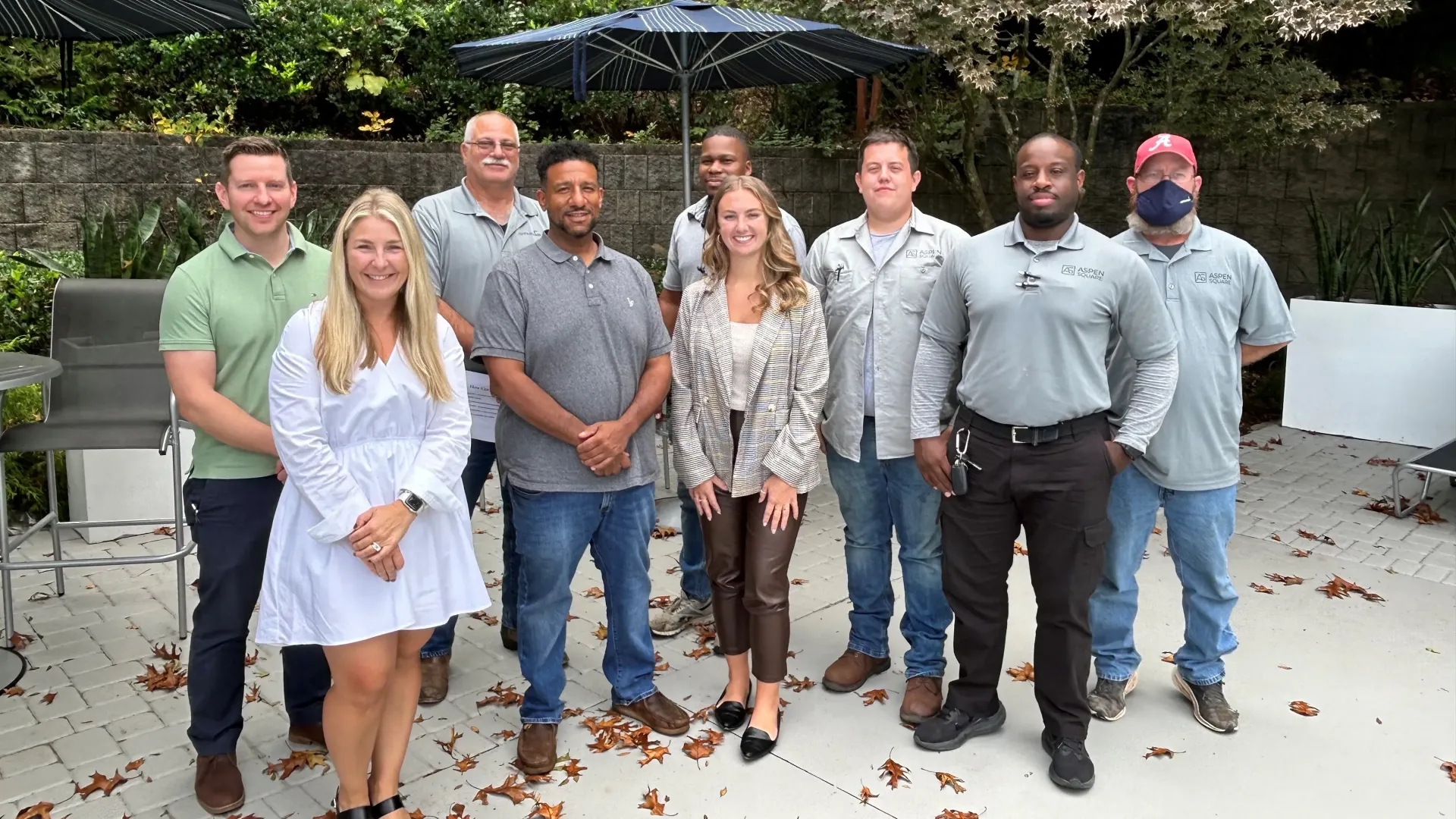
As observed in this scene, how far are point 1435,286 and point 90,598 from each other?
37.7ft

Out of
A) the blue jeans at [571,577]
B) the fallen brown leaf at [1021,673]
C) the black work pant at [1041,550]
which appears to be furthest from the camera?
the fallen brown leaf at [1021,673]

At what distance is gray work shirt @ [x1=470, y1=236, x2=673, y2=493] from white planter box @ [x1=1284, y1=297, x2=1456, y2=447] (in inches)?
262

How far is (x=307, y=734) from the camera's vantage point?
135 inches

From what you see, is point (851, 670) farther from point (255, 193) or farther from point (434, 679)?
point (255, 193)

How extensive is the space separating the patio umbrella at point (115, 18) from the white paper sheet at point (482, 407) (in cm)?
176

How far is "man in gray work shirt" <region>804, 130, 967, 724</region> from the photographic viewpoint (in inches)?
139

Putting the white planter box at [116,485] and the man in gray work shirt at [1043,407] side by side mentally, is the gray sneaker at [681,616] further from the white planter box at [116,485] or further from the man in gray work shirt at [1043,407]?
the white planter box at [116,485]

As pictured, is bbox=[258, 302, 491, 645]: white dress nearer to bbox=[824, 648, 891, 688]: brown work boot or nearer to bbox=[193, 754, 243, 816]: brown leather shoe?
bbox=[193, 754, 243, 816]: brown leather shoe

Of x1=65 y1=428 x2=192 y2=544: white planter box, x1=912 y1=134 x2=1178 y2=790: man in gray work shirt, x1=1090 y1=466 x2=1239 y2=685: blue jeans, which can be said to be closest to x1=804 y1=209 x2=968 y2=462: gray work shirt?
x1=912 y1=134 x2=1178 y2=790: man in gray work shirt

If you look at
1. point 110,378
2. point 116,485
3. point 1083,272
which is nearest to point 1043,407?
point 1083,272

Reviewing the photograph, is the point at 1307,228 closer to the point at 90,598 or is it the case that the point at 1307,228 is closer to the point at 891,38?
the point at 891,38

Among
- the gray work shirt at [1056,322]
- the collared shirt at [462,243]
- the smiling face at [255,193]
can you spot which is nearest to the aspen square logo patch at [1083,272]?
the gray work shirt at [1056,322]

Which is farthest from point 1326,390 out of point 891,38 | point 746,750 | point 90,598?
point 90,598

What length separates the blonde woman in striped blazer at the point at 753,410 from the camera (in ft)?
10.9
